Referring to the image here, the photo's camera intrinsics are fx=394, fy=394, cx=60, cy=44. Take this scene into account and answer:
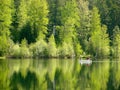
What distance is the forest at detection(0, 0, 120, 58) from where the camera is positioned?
6844 centimetres

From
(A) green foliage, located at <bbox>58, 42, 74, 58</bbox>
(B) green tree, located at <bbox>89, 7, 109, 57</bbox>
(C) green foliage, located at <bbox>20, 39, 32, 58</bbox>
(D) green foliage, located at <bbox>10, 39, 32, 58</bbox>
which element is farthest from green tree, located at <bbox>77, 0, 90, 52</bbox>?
(D) green foliage, located at <bbox>10, 39, 32, 58</bbox>

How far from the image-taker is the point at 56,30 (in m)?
82.9

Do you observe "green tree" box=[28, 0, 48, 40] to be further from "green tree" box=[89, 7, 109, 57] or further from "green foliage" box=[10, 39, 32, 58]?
"green tree" box=[89, 7, 109, 57]

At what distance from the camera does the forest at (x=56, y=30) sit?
68.4 m

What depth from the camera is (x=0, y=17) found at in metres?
68.1

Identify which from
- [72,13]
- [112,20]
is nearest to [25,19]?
[72,13]

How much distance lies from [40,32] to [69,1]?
14.0 meters

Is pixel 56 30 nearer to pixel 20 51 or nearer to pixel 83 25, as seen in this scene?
pixel 83 25

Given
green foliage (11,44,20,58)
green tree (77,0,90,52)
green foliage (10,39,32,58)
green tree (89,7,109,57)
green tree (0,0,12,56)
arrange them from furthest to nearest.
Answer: green tree (77,0,90,52)
green tree (89,7,109,57)
green tree (0,0,12,56)
green foliage (10,39,32,58)
green foliage (11,44,20,58)

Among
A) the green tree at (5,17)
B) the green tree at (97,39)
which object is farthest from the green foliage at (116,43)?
the green tree at (5,17)

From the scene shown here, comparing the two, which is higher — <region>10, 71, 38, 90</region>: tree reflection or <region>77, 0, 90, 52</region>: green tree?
<region>77, 0, 90, 52</region>: green tree

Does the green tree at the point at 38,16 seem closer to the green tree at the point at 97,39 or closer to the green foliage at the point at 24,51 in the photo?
the green foliage at the point at 24,51

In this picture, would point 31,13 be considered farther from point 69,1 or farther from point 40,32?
point 69,1

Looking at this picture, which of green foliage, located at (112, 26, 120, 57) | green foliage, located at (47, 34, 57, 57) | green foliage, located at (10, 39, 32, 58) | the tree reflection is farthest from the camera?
green foliage, located at (112, 26, 120, 57)
